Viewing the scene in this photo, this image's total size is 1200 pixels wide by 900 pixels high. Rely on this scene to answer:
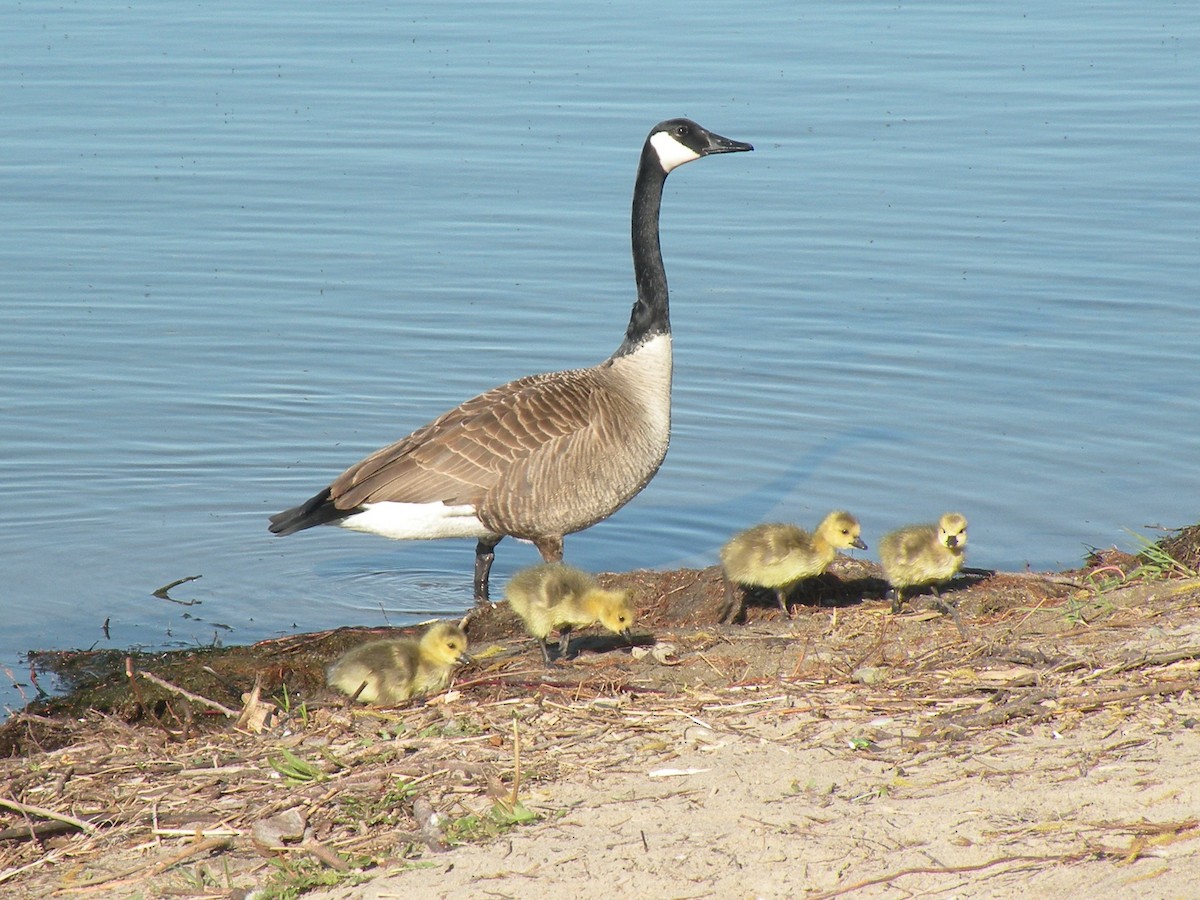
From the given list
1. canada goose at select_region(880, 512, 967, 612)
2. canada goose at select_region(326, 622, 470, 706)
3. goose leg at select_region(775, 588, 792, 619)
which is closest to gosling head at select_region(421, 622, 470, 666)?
canada goose at select_region(326, 622, 470, 706)

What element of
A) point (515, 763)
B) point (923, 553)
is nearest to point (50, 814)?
point (515, 763)

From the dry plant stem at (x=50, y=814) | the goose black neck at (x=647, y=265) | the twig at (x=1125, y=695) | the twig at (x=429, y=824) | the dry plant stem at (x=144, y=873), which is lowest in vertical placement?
the dry plant stem at (x=144, y=873)

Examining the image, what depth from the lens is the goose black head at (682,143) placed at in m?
9.96

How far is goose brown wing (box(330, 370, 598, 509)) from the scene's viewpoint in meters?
8.23

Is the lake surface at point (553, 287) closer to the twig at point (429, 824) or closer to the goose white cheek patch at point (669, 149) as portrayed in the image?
the goose white cheek patch at point (669, 149)

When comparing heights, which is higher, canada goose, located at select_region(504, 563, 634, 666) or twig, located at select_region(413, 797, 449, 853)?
canada goose, located at select_region(504, 563, 634, 666)

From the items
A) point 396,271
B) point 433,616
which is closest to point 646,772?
point 433,616

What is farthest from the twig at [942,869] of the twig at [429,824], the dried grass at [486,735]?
the twig at [429,824]

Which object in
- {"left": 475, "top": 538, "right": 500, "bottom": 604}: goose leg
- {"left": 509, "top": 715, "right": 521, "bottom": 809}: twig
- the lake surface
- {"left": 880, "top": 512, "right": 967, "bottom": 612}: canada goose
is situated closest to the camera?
{"left": 509, "top": 715, "right": 521, "bottom": 809}: twig

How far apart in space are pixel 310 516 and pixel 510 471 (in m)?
1.09

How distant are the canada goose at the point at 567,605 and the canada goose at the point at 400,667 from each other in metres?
0.39

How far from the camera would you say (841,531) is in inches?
280

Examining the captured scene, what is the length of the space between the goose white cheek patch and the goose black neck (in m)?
0.04

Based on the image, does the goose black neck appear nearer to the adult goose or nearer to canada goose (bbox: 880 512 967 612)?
the adult goose
